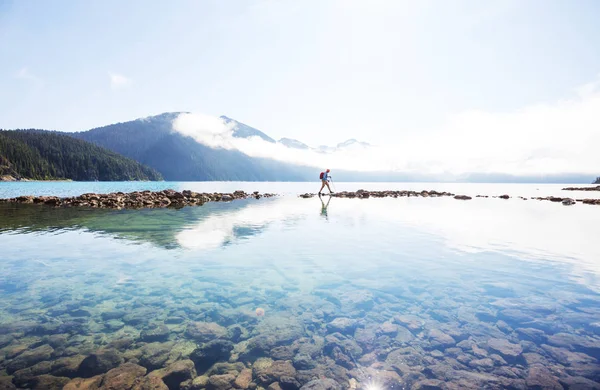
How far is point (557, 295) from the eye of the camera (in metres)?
9.16

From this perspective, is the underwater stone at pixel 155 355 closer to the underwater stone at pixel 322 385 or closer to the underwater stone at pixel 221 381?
the underwater stone at pixel 221 381

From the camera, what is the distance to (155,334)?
6566mm

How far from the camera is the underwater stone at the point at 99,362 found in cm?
525

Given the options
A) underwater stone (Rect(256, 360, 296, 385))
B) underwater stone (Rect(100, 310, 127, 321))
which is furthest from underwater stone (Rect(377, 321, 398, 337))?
underwater stone (Rect(100, 310, 127, 321))

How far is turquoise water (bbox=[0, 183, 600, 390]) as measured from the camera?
5340 mm

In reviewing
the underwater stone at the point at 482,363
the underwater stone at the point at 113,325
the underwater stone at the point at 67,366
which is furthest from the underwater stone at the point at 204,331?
the underwater stone at the point at 482,363

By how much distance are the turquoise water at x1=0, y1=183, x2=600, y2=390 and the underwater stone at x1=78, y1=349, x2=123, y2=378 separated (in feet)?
0.08

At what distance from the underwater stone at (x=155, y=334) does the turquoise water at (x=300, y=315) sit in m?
0.04

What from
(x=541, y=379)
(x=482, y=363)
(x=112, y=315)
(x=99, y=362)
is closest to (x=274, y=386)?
(x=99, y=362)

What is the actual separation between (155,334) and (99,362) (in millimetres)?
1179

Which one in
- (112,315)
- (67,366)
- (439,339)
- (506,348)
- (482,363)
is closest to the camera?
(67,366)

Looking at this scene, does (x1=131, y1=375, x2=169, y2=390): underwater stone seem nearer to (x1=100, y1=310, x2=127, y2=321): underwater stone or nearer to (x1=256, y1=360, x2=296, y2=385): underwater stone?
(x1=256, y1=360, x2=296, y2=385): underwater stone

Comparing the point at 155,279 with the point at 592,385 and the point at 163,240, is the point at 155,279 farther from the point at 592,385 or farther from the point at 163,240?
the point at 592,385

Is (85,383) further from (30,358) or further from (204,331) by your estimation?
(204,331)
